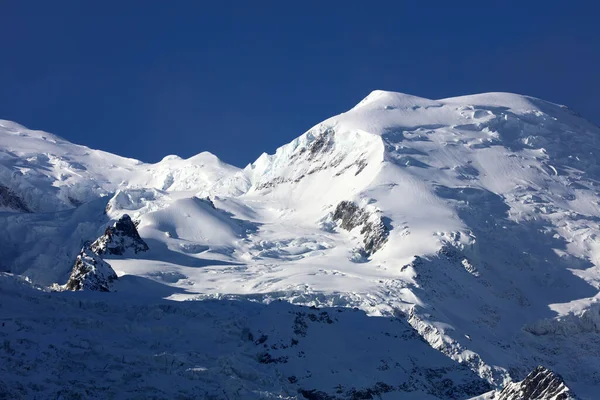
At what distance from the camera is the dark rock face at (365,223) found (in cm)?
15175

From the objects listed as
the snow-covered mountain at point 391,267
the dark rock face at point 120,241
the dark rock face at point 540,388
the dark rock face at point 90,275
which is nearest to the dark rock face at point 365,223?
the snow-covered mountain at point 391,267

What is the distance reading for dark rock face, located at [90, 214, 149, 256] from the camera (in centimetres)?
14650

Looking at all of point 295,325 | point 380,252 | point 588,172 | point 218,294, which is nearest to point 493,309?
point 380,252

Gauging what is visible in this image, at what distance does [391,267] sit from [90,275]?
4730cm

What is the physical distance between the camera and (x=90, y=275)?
364 ft

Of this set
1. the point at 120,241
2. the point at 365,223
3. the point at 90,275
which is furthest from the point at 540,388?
the point at 365,223

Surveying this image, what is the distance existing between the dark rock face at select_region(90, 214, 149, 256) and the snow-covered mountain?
8.59ft

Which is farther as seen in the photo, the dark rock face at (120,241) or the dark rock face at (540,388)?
the dark rock face at (120,241)

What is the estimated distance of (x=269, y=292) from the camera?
12375 centimetres

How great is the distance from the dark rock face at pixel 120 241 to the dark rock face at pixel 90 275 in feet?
96.1

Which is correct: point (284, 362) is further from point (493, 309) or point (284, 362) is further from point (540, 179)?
point (540, 179)

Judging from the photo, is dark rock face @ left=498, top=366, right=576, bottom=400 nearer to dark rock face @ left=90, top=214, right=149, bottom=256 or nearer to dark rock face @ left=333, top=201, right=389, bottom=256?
dark rock face @ left=333, top=201, right=389, bottom=256

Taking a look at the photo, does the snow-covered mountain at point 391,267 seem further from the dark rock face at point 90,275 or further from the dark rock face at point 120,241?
the dark rock face at point 90,275

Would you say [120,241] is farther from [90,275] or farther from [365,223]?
[365,223]
